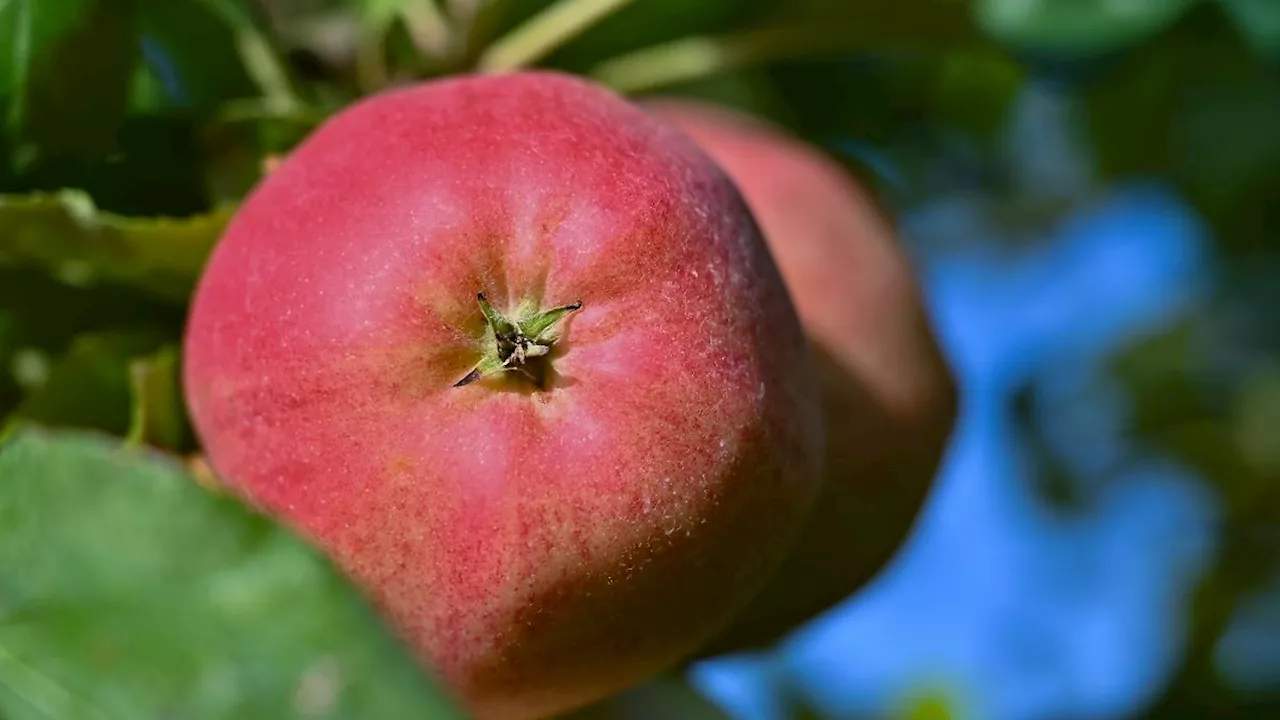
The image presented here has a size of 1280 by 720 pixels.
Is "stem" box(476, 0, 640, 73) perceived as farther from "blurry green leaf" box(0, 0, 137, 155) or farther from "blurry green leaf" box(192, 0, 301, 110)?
"blurry green leaf" box(0, 0, 137, 155)

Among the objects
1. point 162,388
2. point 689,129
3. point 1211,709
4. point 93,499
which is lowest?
Result: point 93,499

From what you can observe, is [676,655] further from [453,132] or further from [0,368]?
[0,368]

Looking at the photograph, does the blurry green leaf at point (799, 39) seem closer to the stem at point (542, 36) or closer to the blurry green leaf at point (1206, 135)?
the stem at point (542, 36)

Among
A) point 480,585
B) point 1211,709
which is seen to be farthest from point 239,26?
point 1211,709

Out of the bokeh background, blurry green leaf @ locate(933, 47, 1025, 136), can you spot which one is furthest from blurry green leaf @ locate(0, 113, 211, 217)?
blurry green leaf @ locate(933, 47, 1025, 136)

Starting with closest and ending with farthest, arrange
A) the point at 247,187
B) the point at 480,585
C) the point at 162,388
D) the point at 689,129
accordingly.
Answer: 1. the point at 480,585
2. the point at 162,388
3. the point at 247,187
4. the point at 689,129

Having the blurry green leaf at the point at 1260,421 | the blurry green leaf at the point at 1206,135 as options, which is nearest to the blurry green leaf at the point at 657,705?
the blurry green leaf at the point at 1206,135
